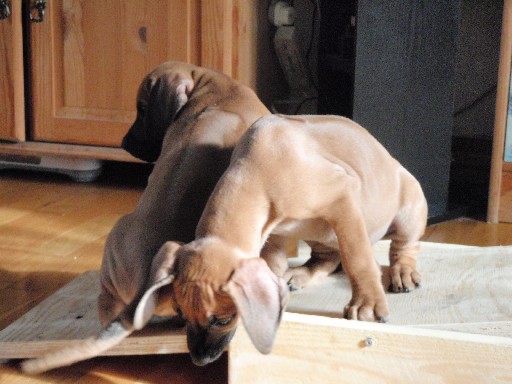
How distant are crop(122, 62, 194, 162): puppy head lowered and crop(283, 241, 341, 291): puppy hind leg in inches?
16.8

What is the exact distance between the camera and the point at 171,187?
1.52 meters

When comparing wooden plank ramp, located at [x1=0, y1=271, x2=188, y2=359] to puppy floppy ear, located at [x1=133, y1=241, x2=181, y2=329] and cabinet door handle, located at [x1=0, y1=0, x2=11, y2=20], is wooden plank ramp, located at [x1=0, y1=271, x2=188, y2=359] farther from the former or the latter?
cabinet door handle, located at [x1=0, y1=0, x2=11, y2=20]

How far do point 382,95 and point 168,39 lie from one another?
76 cm

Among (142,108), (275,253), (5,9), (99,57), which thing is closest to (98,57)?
(99,57)

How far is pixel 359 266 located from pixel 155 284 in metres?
0.44

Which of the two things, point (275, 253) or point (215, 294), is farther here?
point (275, 253)

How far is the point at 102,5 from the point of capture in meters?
2.80

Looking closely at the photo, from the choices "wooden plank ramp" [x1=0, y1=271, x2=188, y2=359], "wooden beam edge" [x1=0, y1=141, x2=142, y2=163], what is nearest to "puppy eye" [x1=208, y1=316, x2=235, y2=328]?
"wooden plank ramp" [x1=0, y1=271, x2=188, y2=359]

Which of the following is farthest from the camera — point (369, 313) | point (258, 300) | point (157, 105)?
point (157, 105)

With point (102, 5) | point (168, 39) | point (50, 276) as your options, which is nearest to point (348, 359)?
point (50, 276)

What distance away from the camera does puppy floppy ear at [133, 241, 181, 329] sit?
1180 mm

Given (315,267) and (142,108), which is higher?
(142,108)

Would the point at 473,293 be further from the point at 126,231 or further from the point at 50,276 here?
the point at 50,276

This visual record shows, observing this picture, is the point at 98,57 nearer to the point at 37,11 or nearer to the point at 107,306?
the point at 37,11
